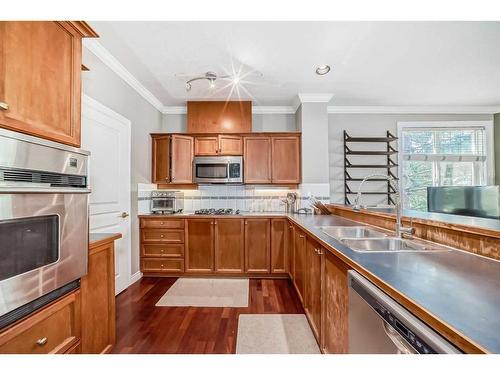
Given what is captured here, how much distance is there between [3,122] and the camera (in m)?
0.93

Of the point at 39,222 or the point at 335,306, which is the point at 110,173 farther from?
the point at 335,306

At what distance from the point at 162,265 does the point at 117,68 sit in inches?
99.5

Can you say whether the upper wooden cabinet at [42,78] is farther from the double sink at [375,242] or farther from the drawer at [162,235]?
the drawer at [162,235]

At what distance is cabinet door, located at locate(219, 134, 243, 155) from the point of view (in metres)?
3.68

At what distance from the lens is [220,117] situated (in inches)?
147

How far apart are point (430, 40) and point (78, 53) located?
2.94 metres

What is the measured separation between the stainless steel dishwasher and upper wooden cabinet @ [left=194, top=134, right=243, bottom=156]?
2875 mm

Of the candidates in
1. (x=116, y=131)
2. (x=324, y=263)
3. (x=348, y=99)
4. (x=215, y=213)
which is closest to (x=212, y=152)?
(x=215, y=213)

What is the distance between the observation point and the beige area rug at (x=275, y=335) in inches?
70.5

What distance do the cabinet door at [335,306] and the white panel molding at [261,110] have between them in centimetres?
306

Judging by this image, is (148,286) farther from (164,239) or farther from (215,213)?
(215,213)

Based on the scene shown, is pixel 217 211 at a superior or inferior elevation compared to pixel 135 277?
superior

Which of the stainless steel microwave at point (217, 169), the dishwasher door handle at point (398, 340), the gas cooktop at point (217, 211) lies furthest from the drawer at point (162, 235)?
the dishwasher door handle at point (398, 340)

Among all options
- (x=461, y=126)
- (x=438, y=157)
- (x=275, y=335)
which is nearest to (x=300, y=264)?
(x=275, y=335)
